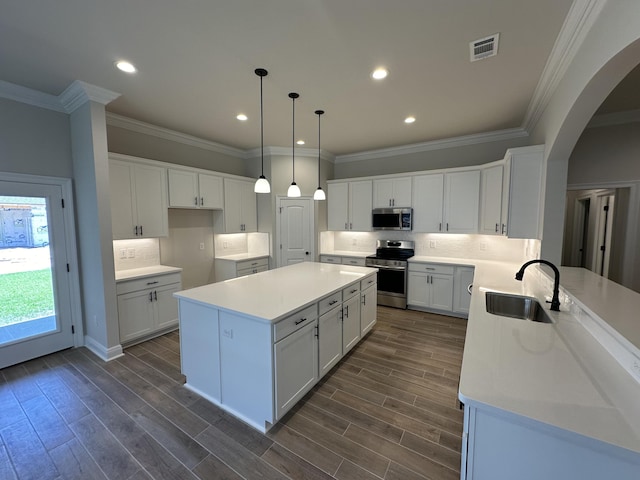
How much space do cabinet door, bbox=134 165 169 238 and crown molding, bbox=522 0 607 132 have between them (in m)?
4.42

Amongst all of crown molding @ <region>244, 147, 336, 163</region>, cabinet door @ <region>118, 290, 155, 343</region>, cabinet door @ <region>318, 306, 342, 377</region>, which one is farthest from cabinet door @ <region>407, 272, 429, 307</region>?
cabinet door @ <region>118, 290, 155, 343</region>

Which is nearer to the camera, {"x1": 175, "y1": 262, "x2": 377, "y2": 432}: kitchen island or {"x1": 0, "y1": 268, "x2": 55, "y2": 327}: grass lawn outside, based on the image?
{"x1": 175, "y1": 262, "x2": 377, "y2": 432}: kitchen island

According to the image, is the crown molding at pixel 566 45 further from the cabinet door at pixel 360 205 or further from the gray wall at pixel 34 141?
the gray wall at pixel 34 141

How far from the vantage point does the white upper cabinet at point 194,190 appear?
3.90 m

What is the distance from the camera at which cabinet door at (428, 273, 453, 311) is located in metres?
4.23

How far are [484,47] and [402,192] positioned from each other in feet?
9.14

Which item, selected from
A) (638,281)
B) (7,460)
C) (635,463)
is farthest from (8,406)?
(638,281)

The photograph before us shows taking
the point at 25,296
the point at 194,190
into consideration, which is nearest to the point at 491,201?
the point at 194,190

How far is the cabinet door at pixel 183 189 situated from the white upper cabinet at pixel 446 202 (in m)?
3.71

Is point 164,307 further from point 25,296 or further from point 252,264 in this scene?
point 252,264

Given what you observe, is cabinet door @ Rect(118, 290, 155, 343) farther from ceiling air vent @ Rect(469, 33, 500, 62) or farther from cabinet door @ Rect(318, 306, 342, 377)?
ceiling air vent @ Rect(469, 33, 500, 62)

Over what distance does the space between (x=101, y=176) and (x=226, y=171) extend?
230cm

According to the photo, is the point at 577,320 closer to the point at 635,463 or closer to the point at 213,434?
the point at 635,463

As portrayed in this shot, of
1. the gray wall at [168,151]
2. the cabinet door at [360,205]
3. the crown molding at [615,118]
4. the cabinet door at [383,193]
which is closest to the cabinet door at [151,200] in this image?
the gray wall at [168,151]
